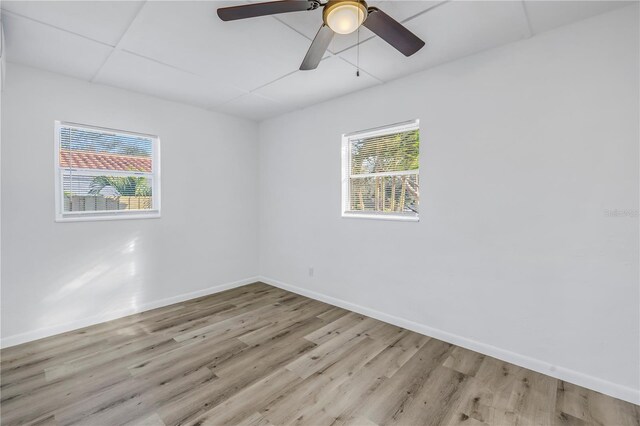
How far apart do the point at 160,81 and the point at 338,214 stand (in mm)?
2413

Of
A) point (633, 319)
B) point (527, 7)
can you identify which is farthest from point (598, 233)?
point (527, 7)

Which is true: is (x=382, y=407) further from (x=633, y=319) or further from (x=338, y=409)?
(x=633, y=319)

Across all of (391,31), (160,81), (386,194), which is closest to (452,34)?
(391,31)

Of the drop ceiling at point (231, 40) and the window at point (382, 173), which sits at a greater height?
the drop ceiling at point (231, 40)

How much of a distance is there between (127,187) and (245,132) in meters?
1.81

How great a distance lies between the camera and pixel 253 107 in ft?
13.0

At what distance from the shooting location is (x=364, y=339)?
9.36 ft

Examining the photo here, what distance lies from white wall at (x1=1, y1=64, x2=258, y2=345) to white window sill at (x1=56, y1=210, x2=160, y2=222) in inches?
2.1

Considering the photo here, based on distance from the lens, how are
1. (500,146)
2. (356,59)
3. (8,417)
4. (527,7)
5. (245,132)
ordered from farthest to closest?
1. (245,132)
2. (356,59)
3. (500,146)
4. (527,7)
5. (8,417)

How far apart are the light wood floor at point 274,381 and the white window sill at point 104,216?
1.14 meters

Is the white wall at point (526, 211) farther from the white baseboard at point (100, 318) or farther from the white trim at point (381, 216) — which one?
the white baseboard at point (100, 318)

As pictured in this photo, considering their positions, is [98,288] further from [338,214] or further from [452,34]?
[452,34]

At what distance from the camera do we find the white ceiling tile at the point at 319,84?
2793mm

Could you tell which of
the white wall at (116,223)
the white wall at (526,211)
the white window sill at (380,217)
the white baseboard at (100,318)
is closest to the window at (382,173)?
the white window sill at (380,217)
